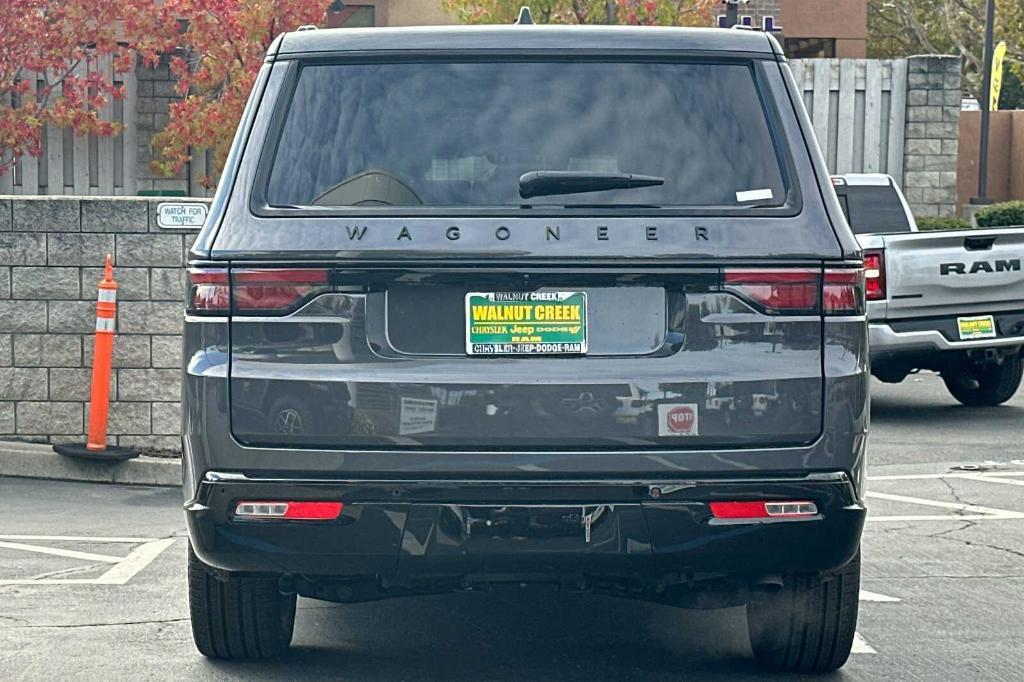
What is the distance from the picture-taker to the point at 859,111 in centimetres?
2234

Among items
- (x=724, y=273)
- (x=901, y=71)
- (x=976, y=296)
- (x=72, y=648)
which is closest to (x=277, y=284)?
(x=724, y=273)

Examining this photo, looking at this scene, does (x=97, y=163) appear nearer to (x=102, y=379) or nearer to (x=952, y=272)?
(x=102, y=379)

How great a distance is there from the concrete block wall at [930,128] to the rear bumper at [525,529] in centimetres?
1844

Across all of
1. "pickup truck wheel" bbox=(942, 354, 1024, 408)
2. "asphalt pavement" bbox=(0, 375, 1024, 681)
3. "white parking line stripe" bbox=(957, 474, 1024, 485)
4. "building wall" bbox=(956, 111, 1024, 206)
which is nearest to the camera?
"asphalt pavement" bbox=(0, 375, 1024, 681)

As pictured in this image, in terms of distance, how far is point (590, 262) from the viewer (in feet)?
15.0

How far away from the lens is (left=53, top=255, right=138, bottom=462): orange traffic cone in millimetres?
9685

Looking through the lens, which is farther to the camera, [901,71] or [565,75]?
[901,71]

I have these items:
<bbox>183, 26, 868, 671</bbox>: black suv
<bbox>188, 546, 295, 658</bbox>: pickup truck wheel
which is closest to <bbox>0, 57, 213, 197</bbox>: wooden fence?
<bbox>188, 546, 295, 658</bbox>: pickup truck wheel

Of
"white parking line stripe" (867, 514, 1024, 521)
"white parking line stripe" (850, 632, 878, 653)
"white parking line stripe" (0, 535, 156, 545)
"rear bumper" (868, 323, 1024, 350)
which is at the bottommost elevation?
"white parking line stripe" (0, 535, 156, 545)

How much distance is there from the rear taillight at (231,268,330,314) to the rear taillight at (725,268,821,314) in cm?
109

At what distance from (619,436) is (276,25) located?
628 inches

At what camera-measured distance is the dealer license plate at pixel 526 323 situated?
15.0ft

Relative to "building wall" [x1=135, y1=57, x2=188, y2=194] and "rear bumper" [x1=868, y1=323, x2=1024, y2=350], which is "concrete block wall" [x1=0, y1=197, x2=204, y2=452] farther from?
"building wall" [x1=135, y1=57, x2=188, y2=194]

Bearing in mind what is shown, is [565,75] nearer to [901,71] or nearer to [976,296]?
[976,296]
